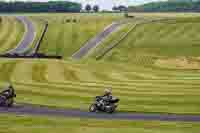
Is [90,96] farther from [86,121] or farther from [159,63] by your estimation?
[159,63]

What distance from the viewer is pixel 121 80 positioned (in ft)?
218

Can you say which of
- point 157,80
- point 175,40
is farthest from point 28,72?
point 175,40

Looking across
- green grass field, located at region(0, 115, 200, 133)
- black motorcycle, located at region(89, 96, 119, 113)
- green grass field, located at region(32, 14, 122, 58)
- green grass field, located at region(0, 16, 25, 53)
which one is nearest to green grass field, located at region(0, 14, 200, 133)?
green grass field, located at region(0, 115, 200, 133)

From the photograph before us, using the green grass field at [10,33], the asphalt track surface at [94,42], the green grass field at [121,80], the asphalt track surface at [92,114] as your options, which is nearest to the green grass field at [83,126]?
the green grass field at [121,80]

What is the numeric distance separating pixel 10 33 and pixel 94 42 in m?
27.8

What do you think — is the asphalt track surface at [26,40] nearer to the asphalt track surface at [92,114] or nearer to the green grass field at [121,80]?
the green grass field at [121,80]

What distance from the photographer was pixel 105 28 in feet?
469

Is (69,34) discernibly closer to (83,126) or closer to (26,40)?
(26,40)

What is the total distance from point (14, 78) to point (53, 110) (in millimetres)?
23261

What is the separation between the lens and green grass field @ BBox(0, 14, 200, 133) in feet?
124

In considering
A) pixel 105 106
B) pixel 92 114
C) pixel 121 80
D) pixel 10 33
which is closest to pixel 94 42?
pixel 10 33

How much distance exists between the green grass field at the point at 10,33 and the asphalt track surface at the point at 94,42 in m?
17.8

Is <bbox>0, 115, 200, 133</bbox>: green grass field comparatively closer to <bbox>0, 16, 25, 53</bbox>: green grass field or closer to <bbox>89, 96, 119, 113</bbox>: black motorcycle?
<bbox>89, 96, 119, 113</bbox>: black motorcycle

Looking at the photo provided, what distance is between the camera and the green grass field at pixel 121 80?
37906mm
